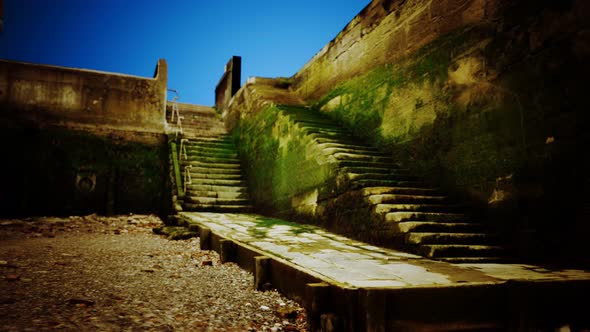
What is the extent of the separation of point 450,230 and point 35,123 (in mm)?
10904

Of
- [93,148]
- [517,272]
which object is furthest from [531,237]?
[93,148]

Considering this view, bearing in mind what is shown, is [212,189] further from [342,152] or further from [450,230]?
[450,230]

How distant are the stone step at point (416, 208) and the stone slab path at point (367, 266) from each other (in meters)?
0.51

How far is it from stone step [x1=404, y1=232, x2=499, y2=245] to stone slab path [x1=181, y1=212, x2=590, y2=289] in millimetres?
228

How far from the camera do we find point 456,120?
5102 millimetres

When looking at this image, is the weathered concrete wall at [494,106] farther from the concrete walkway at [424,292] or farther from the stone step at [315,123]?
the concrete walkway at [424,292]

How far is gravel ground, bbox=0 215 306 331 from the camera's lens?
2484 mm

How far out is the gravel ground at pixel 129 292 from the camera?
2.48 m

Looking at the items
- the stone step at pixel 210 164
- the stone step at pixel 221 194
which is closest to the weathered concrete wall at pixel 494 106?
the stone step at pixel 221 194

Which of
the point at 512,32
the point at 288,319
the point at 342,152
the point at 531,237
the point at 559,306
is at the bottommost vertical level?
the point at 288,319

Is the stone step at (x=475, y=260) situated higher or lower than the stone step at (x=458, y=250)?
lower

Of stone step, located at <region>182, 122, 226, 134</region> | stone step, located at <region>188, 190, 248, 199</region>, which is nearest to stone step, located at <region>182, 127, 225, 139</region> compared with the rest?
stone step, located at <region>182, 122, 226, 134</region>

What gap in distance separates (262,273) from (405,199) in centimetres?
239

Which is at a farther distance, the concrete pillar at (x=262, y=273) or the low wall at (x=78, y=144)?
the low wall at (x=78, y=144)
